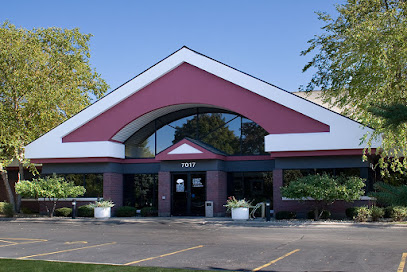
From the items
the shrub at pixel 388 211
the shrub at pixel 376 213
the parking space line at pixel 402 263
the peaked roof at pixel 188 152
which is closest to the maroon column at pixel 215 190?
the peaked roof at pixel 188 152

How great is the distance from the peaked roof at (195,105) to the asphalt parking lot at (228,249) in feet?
20.5

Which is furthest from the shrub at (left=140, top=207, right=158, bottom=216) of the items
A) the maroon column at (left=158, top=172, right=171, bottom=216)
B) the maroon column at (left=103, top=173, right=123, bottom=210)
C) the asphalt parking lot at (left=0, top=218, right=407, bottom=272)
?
Result: the asphalt parking lot at (left=0, top=218, right=407, bottom=272)

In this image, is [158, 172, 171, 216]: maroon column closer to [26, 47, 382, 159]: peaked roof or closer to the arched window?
the arched window

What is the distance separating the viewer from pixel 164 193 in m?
30.1

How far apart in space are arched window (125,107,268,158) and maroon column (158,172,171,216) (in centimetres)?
277

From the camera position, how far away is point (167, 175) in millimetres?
30125

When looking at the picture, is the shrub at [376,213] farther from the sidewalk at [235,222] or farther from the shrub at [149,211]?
the shrub at [149,211]

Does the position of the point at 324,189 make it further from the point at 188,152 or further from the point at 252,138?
the point at 188,152

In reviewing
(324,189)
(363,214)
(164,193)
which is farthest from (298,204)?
(164,193)

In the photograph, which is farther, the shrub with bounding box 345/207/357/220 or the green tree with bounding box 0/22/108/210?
the green tree with bounding box 0/22/108/210

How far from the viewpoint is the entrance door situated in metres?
30.2

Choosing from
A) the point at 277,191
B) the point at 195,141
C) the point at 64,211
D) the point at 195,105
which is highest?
the point at 195,105

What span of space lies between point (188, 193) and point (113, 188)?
187 inches

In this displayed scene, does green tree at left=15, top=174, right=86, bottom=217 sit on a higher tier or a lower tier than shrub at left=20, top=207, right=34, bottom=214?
higher
